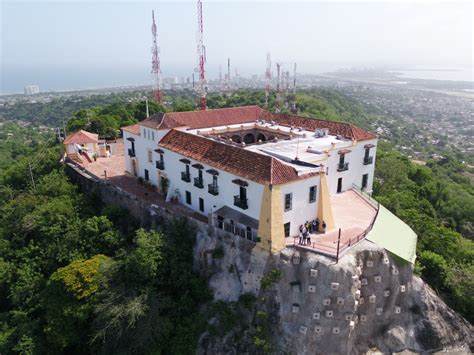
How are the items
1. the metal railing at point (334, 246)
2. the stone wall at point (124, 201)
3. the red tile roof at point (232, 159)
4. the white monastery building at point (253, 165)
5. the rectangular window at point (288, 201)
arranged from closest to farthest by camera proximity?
1. the metal railing at point (334, 246)
2. the red tile roof at point (232, 159)
3. the rectangular window at point (288, 201)
4. the white monastery building at point (253, 165)
5. the stone wall at point (124, 201)

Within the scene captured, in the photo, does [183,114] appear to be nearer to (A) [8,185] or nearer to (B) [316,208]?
(B) [316,208]

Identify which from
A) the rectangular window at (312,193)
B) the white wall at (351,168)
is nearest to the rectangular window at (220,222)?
the rectangular window at (312,193)

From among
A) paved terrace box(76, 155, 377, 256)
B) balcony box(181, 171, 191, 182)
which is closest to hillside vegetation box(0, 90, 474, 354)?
paved terrace box(76, 155, 377, 256)

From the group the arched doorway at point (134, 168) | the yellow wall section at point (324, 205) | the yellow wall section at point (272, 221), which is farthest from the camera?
the arched doorway at point (134, 168)

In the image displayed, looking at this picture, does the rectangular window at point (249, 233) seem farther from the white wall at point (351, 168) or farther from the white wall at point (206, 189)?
the white wall at point (351, 168)

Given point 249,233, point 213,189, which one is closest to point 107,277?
point 213,189

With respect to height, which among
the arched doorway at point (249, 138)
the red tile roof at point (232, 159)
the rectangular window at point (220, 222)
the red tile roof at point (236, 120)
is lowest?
the rectangular window at point (220, 222)

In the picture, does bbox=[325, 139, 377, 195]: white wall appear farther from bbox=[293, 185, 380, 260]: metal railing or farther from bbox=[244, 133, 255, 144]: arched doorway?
bbox=[244, 133, 255, 144]: arched doorway

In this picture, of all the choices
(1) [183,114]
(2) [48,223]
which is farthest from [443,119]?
(2) [48,223]
